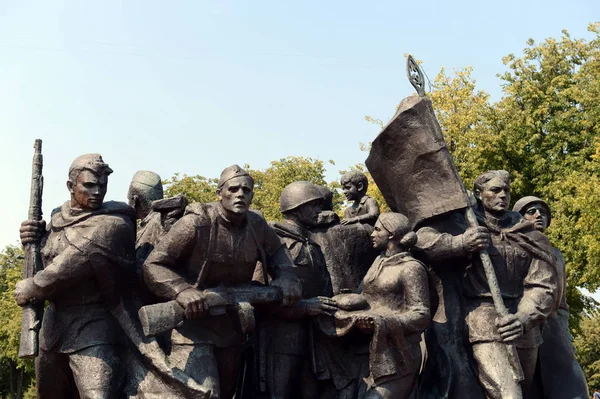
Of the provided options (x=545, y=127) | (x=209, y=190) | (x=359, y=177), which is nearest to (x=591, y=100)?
(x=545, y=127)

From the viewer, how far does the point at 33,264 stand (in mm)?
8219

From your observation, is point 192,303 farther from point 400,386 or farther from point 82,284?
point 400,386

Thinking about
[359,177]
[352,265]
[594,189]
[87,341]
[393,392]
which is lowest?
[393,392]

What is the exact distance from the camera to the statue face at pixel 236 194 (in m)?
8.06

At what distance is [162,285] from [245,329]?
0.80 m

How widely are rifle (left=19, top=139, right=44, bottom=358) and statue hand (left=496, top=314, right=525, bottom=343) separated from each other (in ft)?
13.6

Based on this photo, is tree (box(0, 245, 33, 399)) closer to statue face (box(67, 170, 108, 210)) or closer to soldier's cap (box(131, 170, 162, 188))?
soldier's cap (box(131, 170, 162, 188))

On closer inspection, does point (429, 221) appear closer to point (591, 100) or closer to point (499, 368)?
point (499, 368)

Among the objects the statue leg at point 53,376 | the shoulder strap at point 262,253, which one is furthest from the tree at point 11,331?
the shoulder strap at point 262,253

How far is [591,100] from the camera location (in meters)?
25.2

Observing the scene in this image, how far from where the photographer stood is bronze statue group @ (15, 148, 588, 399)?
8062mm

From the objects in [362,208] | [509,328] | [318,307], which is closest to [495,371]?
[509,328]

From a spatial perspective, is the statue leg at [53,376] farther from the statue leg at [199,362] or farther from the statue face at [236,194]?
the statue face at [236,194]

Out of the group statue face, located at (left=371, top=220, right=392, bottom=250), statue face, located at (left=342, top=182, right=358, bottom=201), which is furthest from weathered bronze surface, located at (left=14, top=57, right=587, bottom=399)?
statue face, located at (left=342, top=182, right=358, bottom=201)
